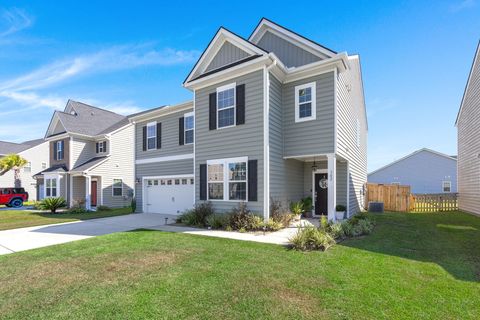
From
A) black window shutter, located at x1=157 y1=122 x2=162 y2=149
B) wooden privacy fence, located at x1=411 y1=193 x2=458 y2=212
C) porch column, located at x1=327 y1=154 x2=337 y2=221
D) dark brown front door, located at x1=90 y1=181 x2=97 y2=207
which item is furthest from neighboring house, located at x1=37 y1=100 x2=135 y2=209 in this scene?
wooden privacy fence, located at x1=411 y1=193 x2=458 y2=212

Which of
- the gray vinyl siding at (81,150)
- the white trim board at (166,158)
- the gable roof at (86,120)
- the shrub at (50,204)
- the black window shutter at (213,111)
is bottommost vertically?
the shrub at (50,204)

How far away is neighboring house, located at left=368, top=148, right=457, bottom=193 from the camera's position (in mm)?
28422

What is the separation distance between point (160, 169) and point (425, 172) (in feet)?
96.9

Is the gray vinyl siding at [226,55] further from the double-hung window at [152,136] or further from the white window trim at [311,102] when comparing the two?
the double-hung window at [152,136]

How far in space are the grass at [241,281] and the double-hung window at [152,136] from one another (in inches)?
365

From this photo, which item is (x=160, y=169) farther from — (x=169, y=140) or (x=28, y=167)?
(x=28, y=167)

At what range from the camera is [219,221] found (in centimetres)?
999

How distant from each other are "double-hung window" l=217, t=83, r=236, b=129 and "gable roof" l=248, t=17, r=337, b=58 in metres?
3.62

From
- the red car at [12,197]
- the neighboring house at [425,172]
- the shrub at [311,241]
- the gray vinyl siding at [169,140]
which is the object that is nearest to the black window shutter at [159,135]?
the gray vinyl siding at [169,140]

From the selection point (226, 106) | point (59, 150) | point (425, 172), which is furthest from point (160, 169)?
point (425, 172)

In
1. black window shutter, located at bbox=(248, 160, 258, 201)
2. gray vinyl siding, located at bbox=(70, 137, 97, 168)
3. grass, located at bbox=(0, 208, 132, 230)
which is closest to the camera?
black window shutter, located at bbox=(248, 160, 258, 201)

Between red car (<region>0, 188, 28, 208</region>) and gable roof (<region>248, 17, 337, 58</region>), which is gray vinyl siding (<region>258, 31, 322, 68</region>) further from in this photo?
red car (<region>0, 188, 28, 208</region>)

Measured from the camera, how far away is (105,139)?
21578mm

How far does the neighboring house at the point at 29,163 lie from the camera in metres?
28.6
